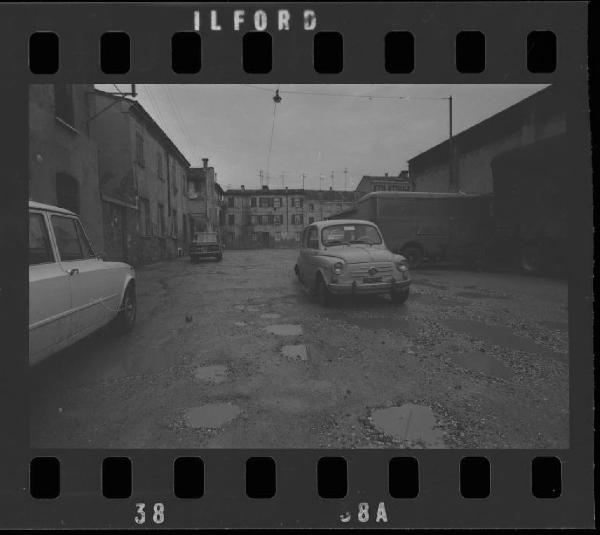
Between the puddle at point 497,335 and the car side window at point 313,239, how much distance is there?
10.1ft

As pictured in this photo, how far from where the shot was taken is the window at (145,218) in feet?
43.5

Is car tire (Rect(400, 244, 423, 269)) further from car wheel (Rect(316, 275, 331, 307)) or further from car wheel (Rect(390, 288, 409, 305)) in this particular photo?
car wheel (Rect(316, 275, 331, 307))

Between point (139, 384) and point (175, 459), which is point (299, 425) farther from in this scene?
point (139, 384)

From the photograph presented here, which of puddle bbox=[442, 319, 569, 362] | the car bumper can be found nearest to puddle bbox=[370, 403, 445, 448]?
puddle bbox=[442, 319, 569, 362]

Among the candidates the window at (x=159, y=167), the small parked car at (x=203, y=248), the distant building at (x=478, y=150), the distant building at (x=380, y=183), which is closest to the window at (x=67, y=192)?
the small parked car at (x=203, y=248)

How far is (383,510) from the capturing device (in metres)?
1.53

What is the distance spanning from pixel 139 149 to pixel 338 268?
1293 centimetres

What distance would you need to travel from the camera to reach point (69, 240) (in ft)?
9.96

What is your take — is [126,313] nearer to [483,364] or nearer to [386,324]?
[386,324]

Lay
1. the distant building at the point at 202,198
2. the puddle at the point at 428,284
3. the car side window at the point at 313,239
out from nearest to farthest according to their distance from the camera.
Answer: the car side window at the point at 313,239 < the puddle at the point at 428,284 < the distant building at the point at 202,198

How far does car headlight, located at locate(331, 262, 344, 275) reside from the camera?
5287mm

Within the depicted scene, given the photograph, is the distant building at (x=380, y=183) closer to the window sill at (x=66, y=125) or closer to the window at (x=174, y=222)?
the window at (x=174, y=222)

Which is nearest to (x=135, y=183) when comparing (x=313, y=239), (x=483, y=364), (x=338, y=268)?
(x=313, y=239)

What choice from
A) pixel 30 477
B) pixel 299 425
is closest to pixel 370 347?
pixel 299 425
